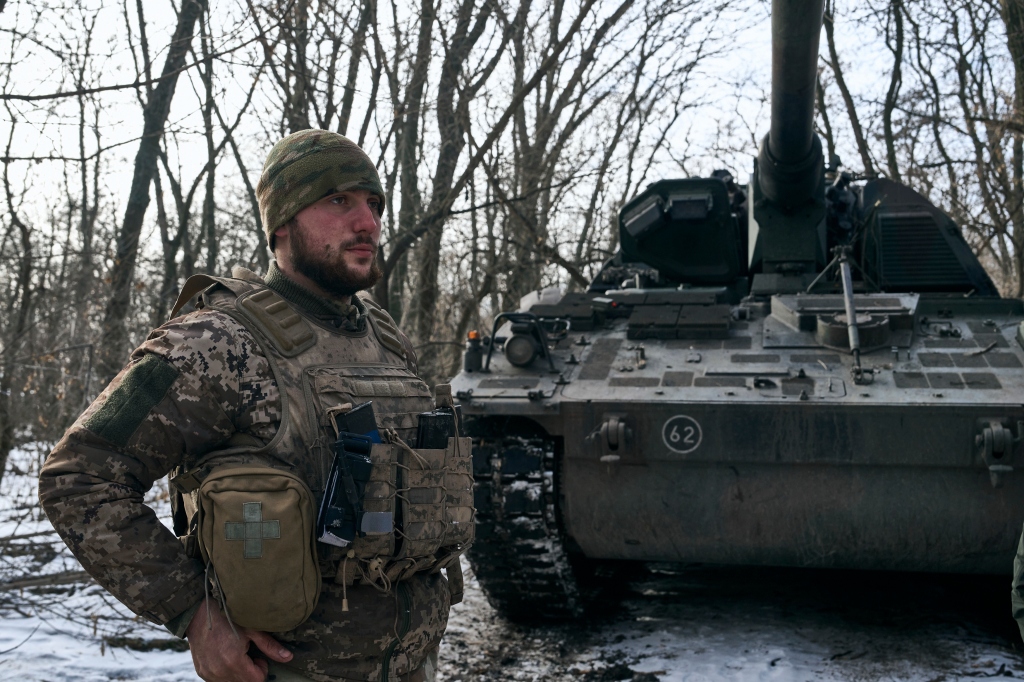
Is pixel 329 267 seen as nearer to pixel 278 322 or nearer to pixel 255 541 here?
pixel 278 322

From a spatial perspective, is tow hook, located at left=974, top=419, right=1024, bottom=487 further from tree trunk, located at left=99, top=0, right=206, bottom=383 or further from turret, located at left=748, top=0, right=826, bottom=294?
tree trunk, located at left=99, top=0, right=206, bottom=383

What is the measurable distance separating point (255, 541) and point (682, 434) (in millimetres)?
3089

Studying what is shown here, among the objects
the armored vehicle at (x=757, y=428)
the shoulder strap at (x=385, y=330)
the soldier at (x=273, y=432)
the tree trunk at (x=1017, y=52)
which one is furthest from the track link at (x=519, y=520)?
the tree trunk at (x=1017, y=52)

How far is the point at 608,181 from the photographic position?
12.6m

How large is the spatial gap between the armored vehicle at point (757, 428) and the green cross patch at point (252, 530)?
9.67ft

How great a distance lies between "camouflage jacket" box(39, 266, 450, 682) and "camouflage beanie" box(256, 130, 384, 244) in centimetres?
30

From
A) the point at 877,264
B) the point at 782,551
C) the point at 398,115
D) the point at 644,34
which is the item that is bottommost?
the point at 782,551

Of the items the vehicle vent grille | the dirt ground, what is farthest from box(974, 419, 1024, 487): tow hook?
the vehicle vent grille

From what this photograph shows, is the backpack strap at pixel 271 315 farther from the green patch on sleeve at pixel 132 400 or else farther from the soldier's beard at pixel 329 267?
the green patch on sleeve at pixel 132 400

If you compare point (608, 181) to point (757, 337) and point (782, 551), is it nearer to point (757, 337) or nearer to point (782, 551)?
point (757, 337)

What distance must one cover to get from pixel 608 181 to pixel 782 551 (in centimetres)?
821

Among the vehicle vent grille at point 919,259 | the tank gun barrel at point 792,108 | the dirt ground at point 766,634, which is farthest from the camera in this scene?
the vehicle vent grille at point 919,259

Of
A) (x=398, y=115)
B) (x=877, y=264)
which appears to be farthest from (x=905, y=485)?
(x=398, y=115)

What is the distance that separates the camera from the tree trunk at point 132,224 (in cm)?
712
